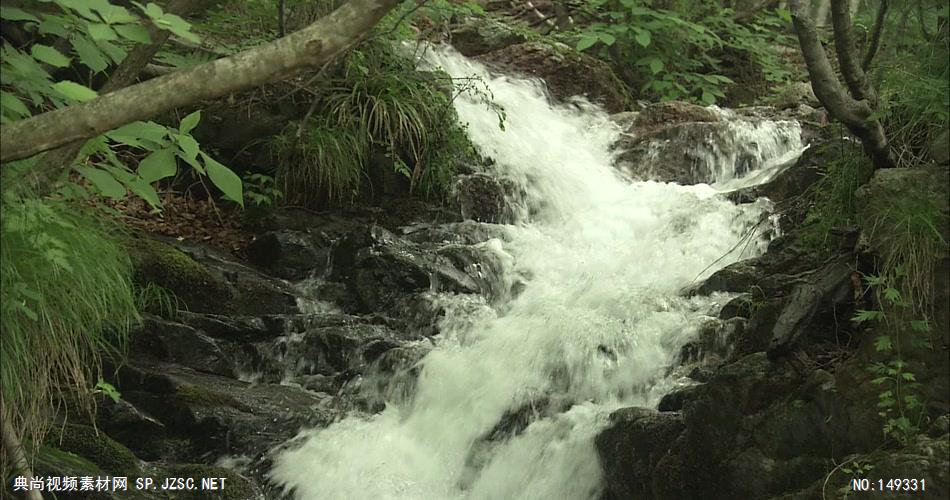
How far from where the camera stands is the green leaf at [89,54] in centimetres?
339

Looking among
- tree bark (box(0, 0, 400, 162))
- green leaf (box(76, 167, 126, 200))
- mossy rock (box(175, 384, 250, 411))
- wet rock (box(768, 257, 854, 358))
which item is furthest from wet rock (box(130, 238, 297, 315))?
wet rock (box(768, 257, 854, 358))

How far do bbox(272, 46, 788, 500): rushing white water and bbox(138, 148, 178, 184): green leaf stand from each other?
201 cm

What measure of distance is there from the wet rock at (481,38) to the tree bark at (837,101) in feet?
22.2

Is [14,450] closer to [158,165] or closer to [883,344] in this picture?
[158,165]

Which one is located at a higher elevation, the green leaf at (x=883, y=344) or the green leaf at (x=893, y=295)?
the green leaf at (x=893, y=295)

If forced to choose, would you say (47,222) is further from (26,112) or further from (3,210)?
(26,112)

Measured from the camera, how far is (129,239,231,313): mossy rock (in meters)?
5.57

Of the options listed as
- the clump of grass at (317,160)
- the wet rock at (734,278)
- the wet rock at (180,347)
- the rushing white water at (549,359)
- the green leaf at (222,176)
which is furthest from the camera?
the clump of grass at (317,160)

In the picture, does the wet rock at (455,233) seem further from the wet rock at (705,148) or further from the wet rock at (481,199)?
the wet rock at (705,148)

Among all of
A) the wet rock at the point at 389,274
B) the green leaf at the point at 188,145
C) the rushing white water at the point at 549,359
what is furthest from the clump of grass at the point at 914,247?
the wet rock at the point at 389,274

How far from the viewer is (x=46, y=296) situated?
11.7 ft

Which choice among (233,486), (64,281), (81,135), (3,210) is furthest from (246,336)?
(81,135)

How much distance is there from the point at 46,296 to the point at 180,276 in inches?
83.2

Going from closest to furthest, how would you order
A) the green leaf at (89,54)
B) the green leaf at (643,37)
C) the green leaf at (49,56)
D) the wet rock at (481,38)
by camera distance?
the green leaf at (49,56)
the green leaf at (89,54)
the green leaf at (643,37)
the wet rock at (481,38)
